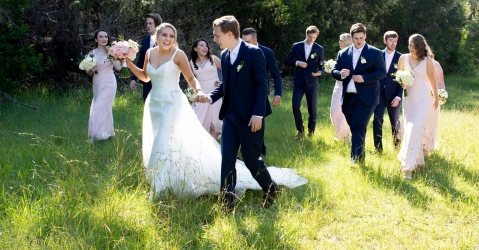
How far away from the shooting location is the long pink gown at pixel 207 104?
916cm

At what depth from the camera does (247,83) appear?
5355 mm

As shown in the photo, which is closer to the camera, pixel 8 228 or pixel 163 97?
pixel 8 228

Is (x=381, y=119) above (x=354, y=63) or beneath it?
beneath

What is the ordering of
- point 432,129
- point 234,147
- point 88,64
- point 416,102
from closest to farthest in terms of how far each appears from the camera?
point 234,147 → point 416,102 → point 432,129 → point 88,64

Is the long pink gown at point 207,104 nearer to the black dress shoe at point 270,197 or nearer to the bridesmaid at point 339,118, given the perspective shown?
the bridesmaid at point 339,118

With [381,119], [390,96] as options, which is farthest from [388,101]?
[381,119]

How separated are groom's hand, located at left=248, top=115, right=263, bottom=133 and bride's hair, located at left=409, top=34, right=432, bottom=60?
3337 mm

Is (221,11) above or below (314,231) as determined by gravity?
above

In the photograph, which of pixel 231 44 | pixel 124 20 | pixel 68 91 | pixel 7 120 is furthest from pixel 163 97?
pixel 124 20

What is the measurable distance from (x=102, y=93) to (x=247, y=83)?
473 cm

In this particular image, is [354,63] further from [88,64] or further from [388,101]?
[88,64]

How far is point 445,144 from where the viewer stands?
9.41 meters

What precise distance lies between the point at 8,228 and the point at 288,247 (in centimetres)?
258

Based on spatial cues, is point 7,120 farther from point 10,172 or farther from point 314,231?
point 314,231
